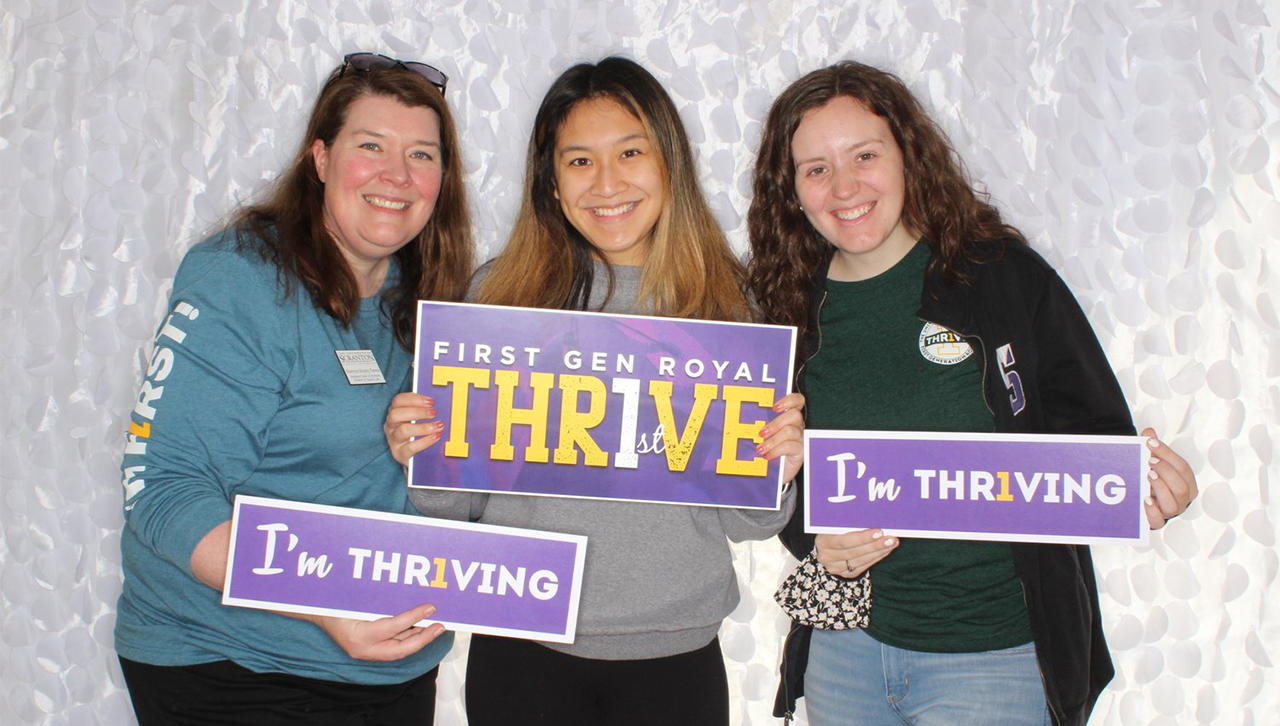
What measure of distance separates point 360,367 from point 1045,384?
1086mm

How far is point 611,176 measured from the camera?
1583mm

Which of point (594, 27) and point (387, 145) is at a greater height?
point (594, 27)

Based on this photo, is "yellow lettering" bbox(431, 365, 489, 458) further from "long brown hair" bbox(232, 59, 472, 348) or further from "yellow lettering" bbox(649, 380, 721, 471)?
"yellow lettering" bbox(649, 380, 721, 471)

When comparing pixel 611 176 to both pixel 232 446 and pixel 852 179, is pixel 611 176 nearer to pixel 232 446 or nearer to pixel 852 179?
pixel 852 179

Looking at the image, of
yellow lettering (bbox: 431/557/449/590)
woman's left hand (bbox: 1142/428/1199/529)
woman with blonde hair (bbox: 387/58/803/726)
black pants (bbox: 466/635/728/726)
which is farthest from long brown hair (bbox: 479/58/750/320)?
woman's left hand (bbox: 1142/428/1199/529)

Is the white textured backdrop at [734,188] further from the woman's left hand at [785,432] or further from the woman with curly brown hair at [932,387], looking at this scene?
the woman's left hand at [785,432]

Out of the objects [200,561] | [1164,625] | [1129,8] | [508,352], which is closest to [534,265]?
[508,352]

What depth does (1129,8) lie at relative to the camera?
2.13 metres

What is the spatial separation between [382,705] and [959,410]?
1054 millimetres

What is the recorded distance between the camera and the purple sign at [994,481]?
1454 mm

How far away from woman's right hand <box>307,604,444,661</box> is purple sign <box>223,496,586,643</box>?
0.05 feet

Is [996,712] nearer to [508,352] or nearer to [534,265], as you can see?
[508,352]

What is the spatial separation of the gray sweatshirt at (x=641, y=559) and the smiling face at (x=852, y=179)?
358 mm

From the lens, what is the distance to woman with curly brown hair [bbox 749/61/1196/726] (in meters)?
1.47
